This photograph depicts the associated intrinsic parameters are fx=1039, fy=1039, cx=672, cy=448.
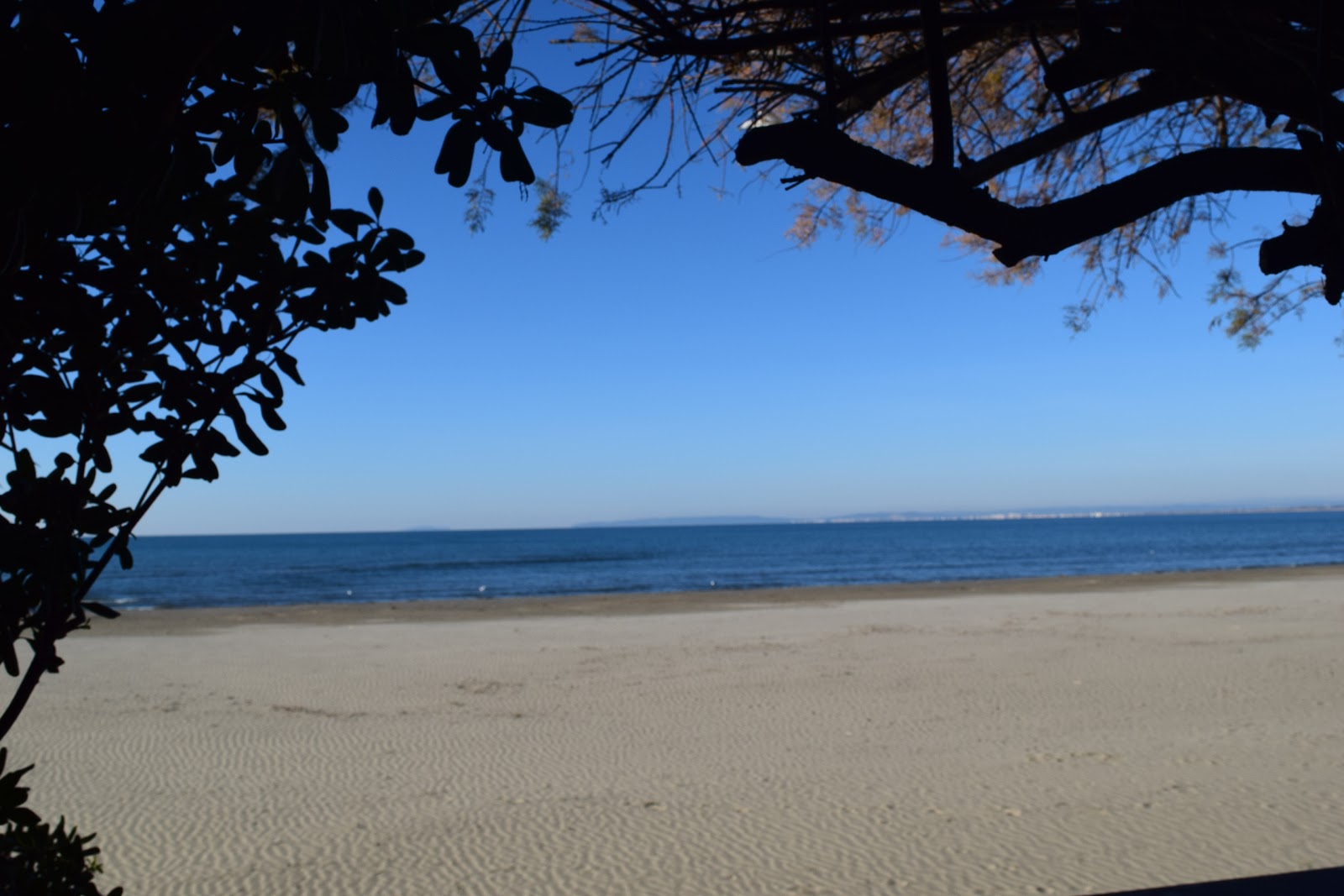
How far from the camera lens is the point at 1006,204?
2.80 meters

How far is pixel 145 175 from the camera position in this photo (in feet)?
4.77

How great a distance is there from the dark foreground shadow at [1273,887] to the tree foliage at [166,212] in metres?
2.22

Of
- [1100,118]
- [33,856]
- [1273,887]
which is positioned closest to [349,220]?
[33,856]

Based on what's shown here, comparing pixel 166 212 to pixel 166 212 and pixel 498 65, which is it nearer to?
pixel 166 212

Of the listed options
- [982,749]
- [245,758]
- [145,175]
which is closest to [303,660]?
[245,758]

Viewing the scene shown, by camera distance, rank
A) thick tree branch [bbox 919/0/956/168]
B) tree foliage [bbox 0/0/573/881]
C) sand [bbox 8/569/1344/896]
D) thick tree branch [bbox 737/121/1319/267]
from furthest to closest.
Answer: sand [bbox 8/569/1344/896] < thick tree branch [bbox 919/0/956/168] < thick tree branch [bbox 737/121/1319/267] < tree foliage [bbox 0/0/573/881]

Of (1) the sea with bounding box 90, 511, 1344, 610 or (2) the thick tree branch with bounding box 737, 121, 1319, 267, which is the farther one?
(1) the sea with bounding box 90, 511, 1344, 610

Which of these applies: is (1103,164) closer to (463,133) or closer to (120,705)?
(463,133)

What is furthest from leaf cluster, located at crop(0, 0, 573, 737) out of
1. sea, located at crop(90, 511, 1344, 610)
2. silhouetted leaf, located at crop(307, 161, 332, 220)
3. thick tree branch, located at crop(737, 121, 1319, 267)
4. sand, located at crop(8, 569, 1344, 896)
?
sea, located at crop(90, 511, 1344, 610)

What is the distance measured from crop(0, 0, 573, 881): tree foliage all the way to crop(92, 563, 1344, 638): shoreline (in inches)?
594

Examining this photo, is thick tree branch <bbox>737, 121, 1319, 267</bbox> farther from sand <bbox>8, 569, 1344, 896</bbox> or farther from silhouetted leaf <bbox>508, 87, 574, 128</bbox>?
sand <bbox>8, 569, 1344, 896</bbox>

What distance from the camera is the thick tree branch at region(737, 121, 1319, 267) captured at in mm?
2672

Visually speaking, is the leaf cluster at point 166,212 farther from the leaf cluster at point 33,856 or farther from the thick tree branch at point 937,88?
the thick tree branch at point 937,88

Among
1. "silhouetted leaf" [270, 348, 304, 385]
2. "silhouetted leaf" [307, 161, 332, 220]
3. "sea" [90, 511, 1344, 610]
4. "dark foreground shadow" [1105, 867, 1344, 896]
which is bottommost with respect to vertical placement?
"sea" [90, 511, 1344, 610]
